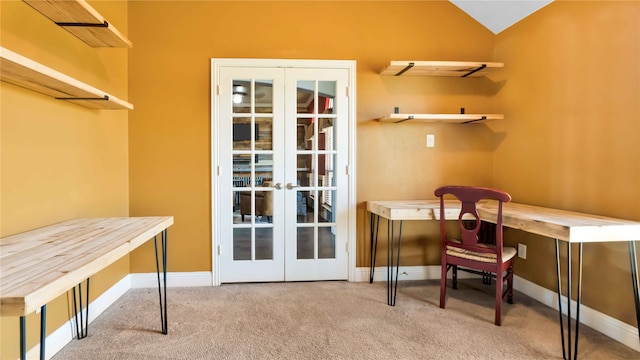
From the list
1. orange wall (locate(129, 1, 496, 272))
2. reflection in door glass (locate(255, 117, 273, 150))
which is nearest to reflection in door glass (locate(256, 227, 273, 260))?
orange wall (locate(129, 1, 496, 272))

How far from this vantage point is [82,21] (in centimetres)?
190

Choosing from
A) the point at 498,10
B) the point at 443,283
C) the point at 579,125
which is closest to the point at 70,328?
the point at 443,283

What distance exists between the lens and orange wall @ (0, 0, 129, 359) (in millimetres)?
1605

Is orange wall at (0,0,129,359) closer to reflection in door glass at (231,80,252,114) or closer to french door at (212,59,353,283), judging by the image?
french door at (212,59,353,283)

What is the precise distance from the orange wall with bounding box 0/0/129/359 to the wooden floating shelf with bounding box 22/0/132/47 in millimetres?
52

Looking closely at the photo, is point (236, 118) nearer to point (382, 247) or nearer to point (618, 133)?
point (382, 247)

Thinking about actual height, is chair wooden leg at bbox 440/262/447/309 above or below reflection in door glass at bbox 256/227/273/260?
below

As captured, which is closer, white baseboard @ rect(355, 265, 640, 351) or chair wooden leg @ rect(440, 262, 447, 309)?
white baseboard @ rect(355, 265, 640, 351)

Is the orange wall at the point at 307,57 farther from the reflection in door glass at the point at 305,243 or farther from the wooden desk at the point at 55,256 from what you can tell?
the wooden desk at the point at 55,256

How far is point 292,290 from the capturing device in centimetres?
280

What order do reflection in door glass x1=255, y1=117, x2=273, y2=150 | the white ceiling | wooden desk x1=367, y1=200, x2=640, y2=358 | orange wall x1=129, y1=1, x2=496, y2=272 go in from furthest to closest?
reflection in door glass x1=255, y1=117, x2=273, y2=150, orange wall x1=129, y1=1, x2=496, y2=272, the white ceiling, wooden desk x1=367, y1=200, x2=640, y2=358

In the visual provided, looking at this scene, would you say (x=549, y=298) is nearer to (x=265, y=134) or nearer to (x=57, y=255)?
(x=265, y=134)

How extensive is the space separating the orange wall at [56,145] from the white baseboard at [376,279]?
0.07 metres

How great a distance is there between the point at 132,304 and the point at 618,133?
3.50 metres
